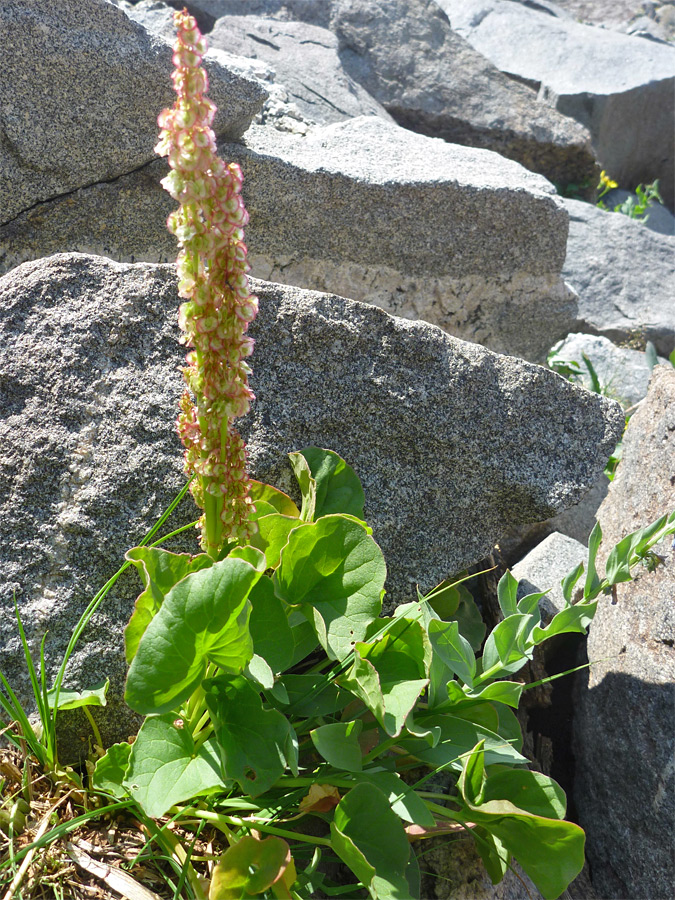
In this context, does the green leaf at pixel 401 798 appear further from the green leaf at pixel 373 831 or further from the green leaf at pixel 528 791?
the green leaf at pixel 528 791

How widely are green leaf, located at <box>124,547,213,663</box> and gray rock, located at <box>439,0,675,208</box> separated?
21.9 feet

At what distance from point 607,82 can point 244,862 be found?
24.5ft

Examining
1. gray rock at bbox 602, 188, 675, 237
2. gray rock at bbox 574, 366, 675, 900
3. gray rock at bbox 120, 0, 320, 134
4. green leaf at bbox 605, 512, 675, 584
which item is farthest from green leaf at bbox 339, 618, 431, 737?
gray rock at bbox 602, 188, 675, 237

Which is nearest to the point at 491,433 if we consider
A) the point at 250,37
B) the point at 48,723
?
the point at 48,723

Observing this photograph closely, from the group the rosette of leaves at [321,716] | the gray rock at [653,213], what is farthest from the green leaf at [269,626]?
the gray rock at [653,213]

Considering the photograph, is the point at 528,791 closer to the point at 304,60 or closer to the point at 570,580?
the point at 570,580

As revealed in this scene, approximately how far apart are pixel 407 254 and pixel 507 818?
2.18 m

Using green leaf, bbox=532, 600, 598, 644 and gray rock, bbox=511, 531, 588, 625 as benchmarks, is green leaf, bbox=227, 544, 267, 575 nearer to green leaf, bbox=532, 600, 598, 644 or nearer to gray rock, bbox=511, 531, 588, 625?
green leaf, bbox=532, 600, 598, 644

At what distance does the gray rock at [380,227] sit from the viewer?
270cm

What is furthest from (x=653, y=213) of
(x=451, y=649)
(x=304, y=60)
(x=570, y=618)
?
(x=451, y=649)

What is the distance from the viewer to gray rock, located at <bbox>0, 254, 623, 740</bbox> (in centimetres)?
164

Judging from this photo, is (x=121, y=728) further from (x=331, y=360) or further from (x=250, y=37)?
(x=250, y=37)

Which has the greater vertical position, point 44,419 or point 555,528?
point 44,419

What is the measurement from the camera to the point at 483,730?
146cm
